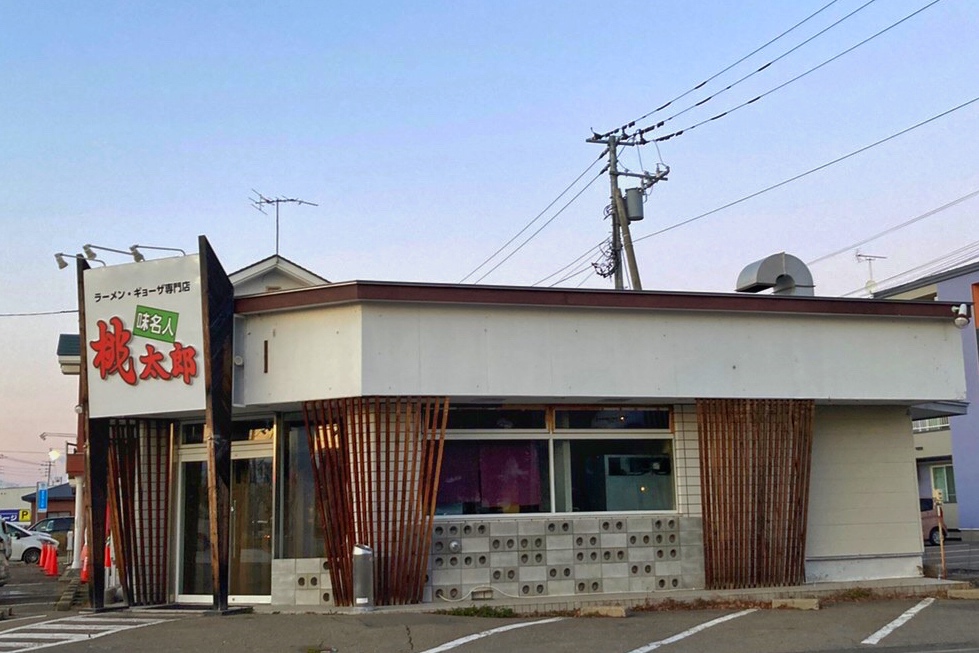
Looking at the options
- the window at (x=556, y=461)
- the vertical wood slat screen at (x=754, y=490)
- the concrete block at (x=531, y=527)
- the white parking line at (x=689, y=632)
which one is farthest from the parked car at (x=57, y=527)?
the white parking line at (x=689, y=632)

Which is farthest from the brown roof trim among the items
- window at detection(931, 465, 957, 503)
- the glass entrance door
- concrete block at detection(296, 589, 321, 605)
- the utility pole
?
window at detection(931, 465, 957, 503)

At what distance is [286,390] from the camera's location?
1377 cm

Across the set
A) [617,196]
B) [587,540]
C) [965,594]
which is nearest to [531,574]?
[587,540]

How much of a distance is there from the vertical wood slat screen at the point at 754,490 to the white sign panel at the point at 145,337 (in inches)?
291

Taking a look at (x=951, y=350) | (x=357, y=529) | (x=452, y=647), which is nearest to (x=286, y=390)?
(x=357, y=529)

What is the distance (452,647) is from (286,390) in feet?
15.5

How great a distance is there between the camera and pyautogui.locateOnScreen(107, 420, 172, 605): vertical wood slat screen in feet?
49.1

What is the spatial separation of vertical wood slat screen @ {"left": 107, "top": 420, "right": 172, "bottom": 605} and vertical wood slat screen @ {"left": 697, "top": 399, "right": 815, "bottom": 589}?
8.21 metres

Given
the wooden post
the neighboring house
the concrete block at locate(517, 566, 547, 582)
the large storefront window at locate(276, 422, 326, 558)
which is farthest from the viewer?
the neighboring house

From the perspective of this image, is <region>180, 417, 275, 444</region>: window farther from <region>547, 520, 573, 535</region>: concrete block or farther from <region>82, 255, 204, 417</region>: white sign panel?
<region>547, 520, 573, 535</region>: concrete block

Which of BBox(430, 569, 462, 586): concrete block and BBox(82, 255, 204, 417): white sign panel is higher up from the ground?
BBox(82, 255, 204, 417): white sign panel

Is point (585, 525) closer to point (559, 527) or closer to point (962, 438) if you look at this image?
point (559, 527)

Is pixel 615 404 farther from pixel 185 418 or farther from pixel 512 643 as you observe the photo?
pixel 185 418

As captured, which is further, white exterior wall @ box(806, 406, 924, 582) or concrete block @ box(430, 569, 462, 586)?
white exterior wall @ box(806, 406, 924, 582)
